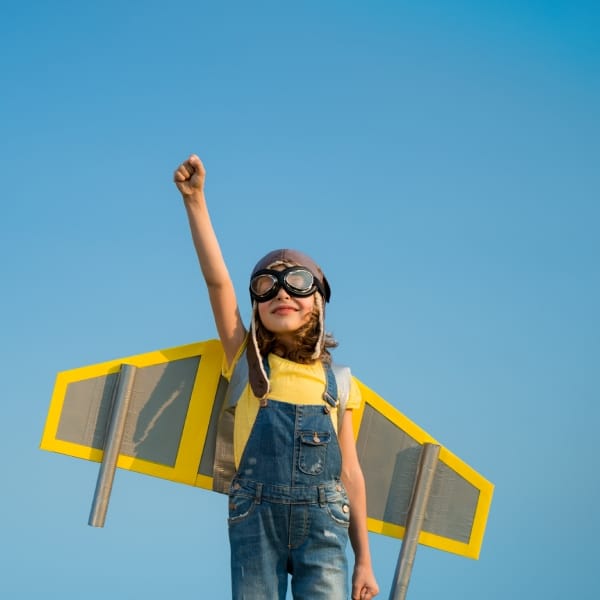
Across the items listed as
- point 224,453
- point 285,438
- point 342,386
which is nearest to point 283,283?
point 342,386

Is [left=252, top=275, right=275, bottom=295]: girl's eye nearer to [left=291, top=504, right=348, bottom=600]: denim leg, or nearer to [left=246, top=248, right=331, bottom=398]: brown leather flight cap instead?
[left=246, top=248, right=331, bottom=398]: brown leather flight cap

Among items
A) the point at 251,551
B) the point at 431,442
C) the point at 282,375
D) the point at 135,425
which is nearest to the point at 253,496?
the point at 251,551

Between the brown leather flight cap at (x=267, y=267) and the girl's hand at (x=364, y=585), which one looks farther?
the girl's hand at (x=364, y=585)

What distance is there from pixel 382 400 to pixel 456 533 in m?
0.62

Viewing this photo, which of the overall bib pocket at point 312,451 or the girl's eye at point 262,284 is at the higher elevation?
the girl's eye at point 262,284

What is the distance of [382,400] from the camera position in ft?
11.6

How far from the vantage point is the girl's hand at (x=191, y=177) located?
3131 mm

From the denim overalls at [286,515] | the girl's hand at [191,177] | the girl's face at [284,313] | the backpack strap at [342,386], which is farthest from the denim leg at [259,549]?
the girl's hand at [191,177]

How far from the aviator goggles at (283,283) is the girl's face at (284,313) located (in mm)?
18

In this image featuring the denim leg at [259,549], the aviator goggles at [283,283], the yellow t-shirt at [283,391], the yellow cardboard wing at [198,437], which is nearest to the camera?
the denim leg at [259,549]

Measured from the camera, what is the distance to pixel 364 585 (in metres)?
3.21

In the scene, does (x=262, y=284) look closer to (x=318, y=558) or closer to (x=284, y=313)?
(x=284, y=313)

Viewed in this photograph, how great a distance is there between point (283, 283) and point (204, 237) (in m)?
0.32

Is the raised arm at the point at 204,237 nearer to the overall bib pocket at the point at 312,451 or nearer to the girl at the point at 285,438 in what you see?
the girl at the point at 285,438
